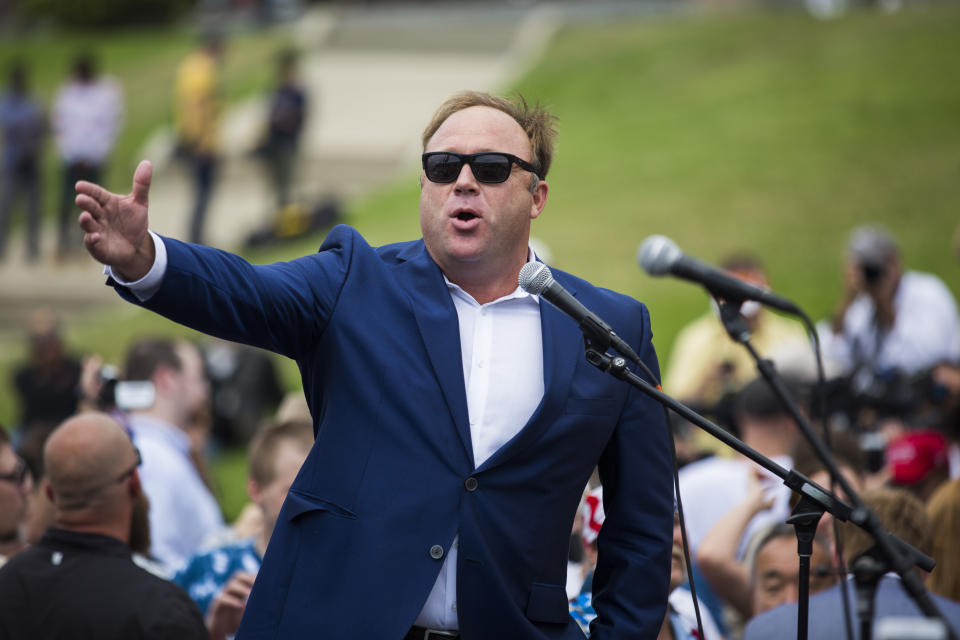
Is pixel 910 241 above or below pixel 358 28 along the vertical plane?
below

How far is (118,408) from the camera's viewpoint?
5.64 m

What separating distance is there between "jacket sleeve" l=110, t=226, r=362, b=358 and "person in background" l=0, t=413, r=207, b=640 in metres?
1.02

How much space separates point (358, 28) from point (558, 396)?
24193 millimetres

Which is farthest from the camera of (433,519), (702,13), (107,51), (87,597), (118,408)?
(107,51)

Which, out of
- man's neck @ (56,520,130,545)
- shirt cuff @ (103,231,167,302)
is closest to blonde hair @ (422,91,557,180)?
shirt cuff @ (103,231,167,302)

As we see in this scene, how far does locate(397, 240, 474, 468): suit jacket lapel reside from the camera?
9.89 ft

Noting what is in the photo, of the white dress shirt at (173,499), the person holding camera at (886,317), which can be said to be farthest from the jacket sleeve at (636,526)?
the person holding camera at (886,317)

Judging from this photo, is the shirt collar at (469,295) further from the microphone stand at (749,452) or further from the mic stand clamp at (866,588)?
the mic stand clamp at (866,588)

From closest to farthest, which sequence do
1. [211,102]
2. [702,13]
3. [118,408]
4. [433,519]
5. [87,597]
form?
[433,519] < [87,597] < [118,408] < [211,102] < [702,13]

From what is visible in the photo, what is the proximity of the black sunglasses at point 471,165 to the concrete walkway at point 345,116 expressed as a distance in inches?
514

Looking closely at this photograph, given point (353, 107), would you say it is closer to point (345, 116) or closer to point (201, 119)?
point (345, 116)

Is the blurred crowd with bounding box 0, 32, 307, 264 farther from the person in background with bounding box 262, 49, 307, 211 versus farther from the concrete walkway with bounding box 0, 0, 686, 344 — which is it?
the concrete walkway with bounding box 0, 0, 686, 344

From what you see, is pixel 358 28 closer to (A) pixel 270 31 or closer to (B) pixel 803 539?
(A) pixel 270 31

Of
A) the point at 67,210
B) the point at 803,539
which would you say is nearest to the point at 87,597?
the point at 803,539
